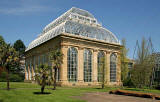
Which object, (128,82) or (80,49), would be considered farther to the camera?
(128,82)

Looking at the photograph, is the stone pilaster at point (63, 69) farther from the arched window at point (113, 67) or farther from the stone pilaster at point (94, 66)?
the arched window at point (113, 67)

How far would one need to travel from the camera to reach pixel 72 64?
4391 centimetres

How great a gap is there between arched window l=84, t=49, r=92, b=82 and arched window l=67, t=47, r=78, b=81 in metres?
3.51

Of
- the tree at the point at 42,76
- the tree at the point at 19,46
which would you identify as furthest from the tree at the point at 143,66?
the tree at the point at 19,46

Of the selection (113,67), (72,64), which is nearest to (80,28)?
(72,64)

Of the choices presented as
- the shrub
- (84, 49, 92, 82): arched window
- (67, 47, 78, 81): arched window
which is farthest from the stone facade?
the shrub

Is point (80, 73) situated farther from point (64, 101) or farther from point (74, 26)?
point (64, 101)

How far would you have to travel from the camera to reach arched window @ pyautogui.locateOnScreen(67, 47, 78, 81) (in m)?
43.3

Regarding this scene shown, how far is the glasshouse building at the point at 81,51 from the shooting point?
42781 millimetres

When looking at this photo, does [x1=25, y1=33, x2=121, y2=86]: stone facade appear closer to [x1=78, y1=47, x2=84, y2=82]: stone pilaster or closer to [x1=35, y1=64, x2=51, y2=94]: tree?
[x1=78, y1=47, x2=84, y2=82]: stone pilaster

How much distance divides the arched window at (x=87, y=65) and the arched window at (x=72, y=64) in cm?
351

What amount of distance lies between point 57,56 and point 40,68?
7796 mm

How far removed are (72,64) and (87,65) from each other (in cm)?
523

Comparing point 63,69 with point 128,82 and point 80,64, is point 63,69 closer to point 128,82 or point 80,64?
point 80,64
